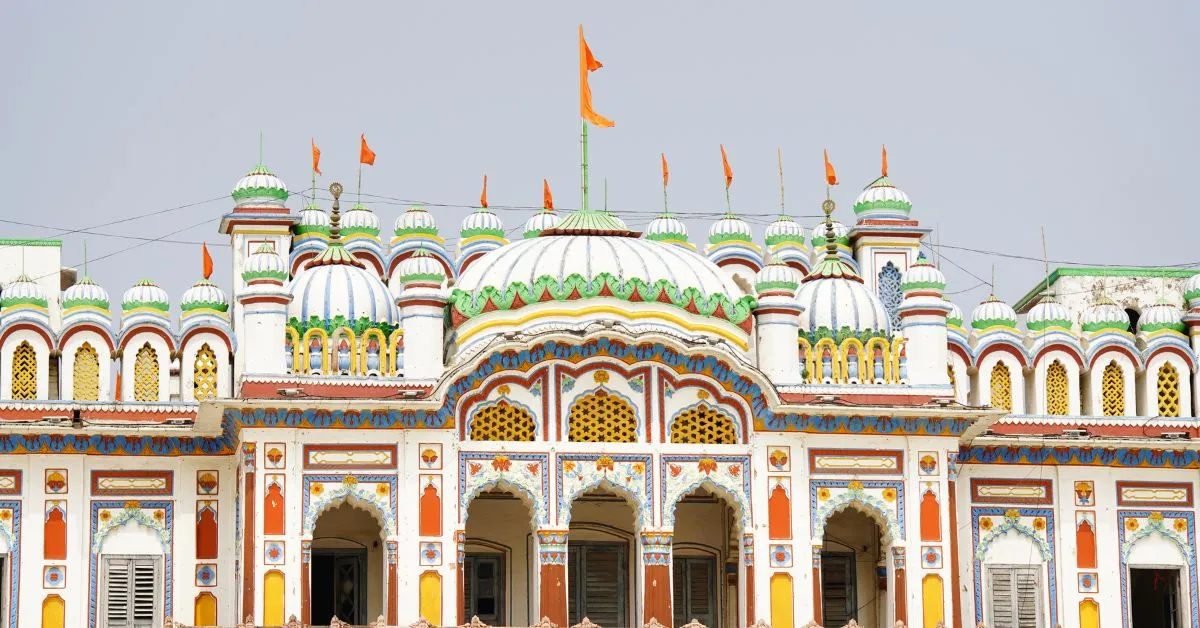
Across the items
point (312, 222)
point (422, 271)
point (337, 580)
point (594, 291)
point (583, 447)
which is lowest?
point (337, 580)

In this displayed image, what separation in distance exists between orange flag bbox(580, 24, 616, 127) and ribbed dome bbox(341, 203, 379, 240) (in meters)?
3.75

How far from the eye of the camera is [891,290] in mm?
42281

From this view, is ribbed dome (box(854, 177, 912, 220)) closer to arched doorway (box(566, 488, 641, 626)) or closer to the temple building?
the temple building

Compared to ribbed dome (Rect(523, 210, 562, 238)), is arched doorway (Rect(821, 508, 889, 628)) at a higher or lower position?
lower

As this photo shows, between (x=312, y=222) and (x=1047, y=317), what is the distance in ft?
32.8

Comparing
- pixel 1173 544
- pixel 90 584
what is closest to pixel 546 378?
pixel 90 584

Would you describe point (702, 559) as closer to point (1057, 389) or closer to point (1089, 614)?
point (1089, 614)

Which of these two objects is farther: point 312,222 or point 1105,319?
point 312,222

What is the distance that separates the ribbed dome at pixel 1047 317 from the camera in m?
40.4

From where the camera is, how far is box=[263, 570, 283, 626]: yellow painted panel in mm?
36500

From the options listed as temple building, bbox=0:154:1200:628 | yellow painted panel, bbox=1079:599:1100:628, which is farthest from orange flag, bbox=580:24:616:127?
yellow painted panel, bbox=1079:599:1100:628

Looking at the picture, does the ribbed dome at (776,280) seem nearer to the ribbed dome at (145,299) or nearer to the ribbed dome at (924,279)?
the ribbed dome at (924,279)

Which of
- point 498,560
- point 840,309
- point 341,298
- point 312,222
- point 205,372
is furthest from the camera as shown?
point 312,222

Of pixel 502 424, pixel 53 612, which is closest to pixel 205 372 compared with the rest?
pixel 53 612
